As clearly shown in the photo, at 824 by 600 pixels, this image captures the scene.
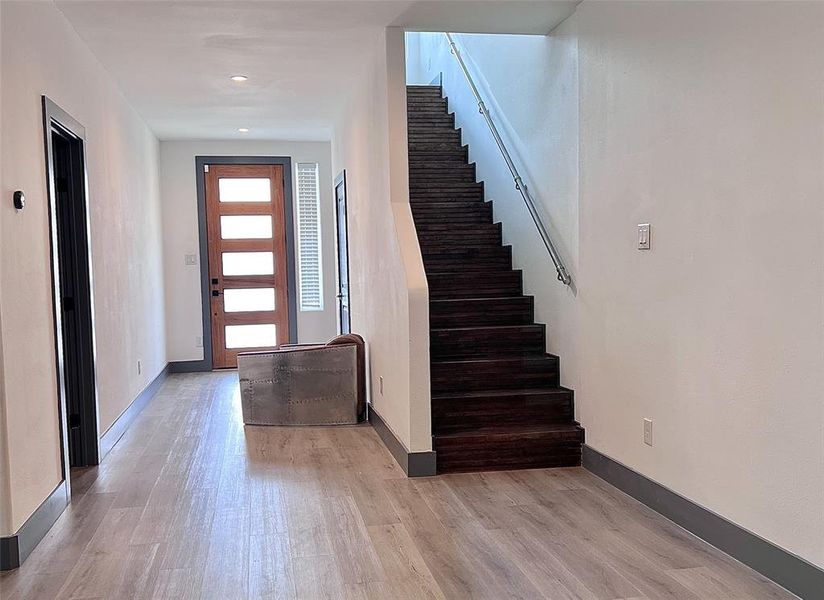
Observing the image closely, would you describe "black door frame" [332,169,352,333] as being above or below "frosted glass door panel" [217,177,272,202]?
below

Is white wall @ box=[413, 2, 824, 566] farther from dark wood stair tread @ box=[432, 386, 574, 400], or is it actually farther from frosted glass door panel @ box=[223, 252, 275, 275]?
frosted glass door panel @ box=[223, 252, 275, 275]

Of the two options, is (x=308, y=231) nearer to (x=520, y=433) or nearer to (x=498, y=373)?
(x=498, y=373)

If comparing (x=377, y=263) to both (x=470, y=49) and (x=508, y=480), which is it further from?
(x=470, y=49)

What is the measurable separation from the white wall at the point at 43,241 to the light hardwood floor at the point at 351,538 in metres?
0.38

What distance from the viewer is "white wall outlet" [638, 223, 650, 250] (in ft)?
11.3

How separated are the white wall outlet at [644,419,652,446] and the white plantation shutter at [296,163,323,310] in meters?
5.44

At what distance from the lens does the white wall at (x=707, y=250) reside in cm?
249

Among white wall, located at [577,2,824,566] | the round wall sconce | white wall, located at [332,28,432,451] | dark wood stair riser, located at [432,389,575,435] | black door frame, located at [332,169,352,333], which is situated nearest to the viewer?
white wall, located at [577,2,824,566]

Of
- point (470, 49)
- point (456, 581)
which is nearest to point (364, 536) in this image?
point (456, 581)

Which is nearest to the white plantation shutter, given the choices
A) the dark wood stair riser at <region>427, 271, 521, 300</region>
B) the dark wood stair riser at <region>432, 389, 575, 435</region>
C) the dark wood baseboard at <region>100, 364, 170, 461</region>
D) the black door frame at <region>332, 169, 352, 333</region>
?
the black door frame at <region>332, 169, 352, 333</region>

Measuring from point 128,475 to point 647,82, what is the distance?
134 inches

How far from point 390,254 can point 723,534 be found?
2.42 m

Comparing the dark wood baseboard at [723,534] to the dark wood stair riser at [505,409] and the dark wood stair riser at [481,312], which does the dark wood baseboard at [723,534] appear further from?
the dark wood stair riser at [481,312]

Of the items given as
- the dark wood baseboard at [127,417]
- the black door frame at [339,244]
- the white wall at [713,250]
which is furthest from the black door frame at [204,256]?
the white wall at [713,250]
